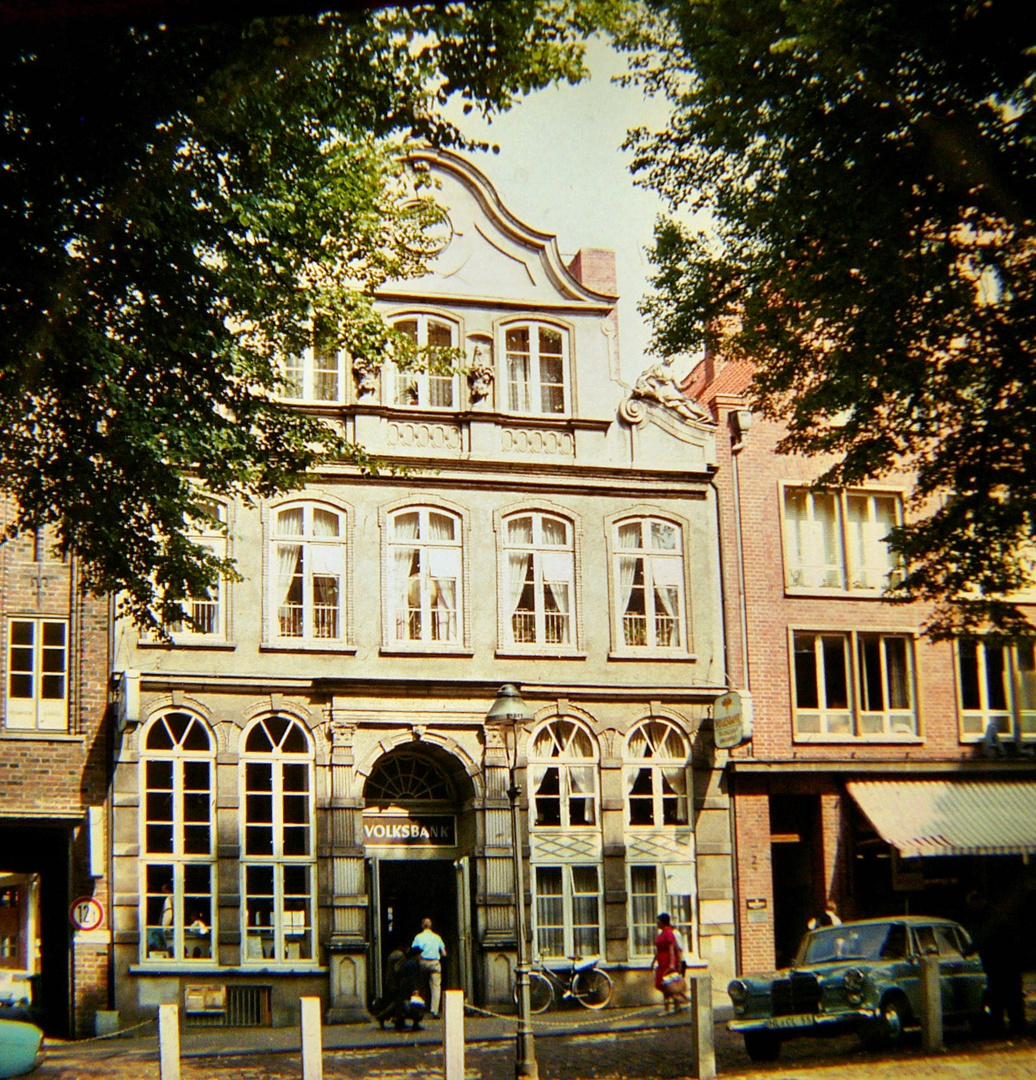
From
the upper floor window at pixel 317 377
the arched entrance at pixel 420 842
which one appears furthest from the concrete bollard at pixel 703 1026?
the upper floor window at pixel 317 377

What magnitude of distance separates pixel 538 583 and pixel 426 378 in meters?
3.96

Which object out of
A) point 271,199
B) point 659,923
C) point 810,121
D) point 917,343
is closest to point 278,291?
point 271,199

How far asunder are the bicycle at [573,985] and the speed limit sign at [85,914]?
660cm

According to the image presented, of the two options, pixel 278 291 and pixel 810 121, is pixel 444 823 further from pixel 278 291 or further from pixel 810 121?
pixel 810 121

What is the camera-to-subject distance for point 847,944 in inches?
740

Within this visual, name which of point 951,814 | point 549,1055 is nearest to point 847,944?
point 549,1055

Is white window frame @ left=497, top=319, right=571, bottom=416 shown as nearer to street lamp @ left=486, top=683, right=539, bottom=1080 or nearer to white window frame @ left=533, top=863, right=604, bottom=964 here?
white window frame @ left=533, top=863, right=604, bottom=964

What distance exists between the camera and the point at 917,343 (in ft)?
56.2

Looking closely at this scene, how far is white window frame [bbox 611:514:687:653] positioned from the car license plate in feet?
33.0

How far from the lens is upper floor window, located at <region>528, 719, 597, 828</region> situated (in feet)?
84.4

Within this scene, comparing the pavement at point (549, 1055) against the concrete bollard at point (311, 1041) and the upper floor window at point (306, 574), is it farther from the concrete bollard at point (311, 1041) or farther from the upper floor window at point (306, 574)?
the upper floor window at point (306, 574)

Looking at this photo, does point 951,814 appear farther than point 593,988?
Yes

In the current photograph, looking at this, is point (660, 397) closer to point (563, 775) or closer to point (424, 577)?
point (424, 577)

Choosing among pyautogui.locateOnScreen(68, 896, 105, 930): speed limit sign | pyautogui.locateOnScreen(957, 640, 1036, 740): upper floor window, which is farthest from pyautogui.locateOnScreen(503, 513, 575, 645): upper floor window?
pyautogui.locateOnScreen(68, 896, 105, 930): speed limit sign
